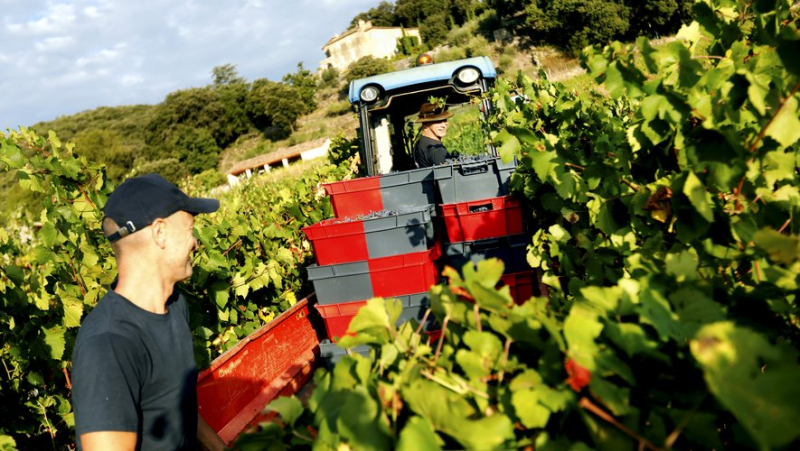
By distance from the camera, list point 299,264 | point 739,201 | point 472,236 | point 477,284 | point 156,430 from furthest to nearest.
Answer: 1. point 299,264
2. point 472,236
3. point 156,430
4. point 739,201
5. point 477,284

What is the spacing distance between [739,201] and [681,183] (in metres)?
0.16

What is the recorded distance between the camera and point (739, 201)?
4.72 ft

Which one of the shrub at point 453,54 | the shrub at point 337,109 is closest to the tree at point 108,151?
the shrub at point 337,109

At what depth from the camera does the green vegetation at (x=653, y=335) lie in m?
0.92

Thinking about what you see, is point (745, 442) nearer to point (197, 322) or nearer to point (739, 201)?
point (739, 201)

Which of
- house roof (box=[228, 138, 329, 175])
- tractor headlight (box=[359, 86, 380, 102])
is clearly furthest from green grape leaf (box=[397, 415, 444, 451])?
house roof (box=[228, 138, 329, 175])

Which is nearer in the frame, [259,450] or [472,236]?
[259,450]

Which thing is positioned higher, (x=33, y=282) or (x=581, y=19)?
(x=581, y=19)

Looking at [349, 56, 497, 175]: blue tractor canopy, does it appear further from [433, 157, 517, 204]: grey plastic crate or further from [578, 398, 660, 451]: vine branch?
[578, 398, 660, 451]: vine branch

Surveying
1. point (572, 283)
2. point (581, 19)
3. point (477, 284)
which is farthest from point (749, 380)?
point (581, 19)

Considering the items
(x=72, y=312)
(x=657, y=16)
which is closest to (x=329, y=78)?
(x=657, y=16)

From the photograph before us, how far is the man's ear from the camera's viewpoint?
2.24 m

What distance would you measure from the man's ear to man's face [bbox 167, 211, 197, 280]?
2 centimetres

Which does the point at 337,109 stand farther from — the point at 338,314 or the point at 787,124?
the point at 787,124
